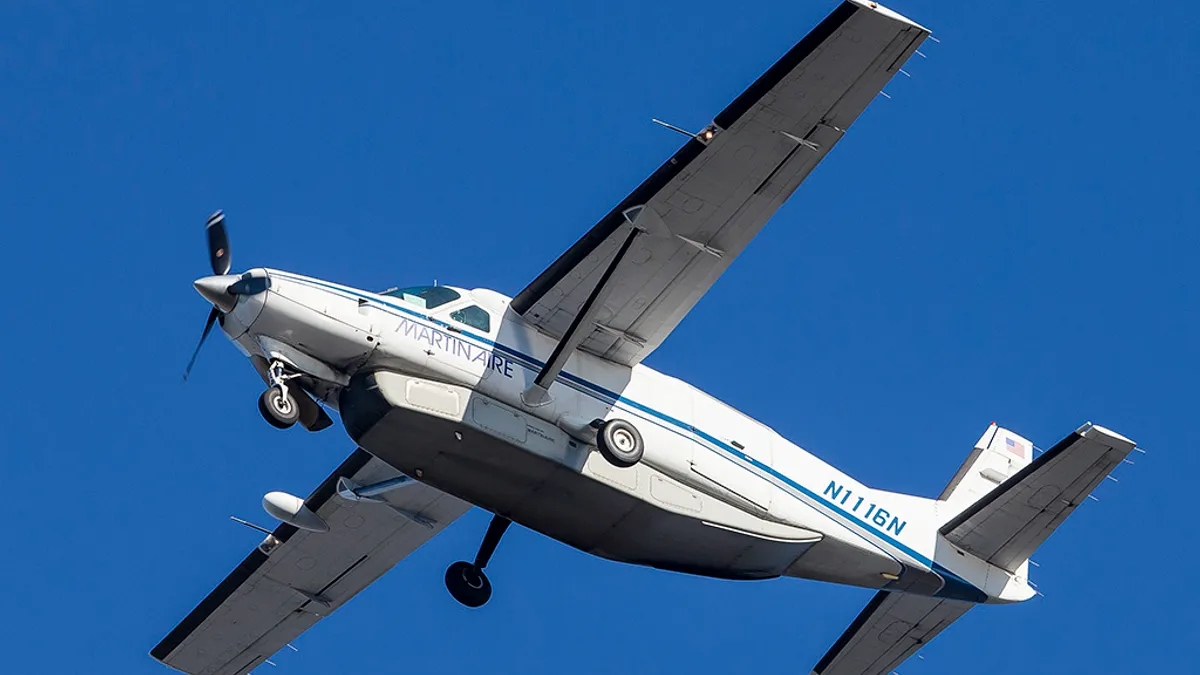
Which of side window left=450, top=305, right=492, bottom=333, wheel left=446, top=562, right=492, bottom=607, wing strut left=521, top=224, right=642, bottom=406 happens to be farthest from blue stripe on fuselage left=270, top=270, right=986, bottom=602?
wheel left=446, top=562, right=492, bottom=607

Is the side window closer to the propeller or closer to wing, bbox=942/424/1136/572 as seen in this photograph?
the propeller

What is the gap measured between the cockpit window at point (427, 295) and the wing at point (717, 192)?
111 centimetres

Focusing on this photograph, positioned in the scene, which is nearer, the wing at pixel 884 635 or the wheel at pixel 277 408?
the wheel at pixel 277 408

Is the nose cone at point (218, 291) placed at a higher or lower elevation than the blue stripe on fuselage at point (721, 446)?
lower

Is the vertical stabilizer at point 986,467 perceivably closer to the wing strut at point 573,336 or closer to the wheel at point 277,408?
the wing strut at point 573,336

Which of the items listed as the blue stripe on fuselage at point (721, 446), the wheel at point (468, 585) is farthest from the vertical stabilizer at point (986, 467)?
the wheel at point (468, 585)

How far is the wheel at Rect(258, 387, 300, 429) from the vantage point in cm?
2561

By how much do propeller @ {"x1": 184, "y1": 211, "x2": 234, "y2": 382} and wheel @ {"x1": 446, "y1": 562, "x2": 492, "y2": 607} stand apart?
5595 millimetres

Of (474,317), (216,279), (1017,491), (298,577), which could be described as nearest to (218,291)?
(216,279)

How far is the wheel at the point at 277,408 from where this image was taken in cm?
2561

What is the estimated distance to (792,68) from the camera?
82.8ft

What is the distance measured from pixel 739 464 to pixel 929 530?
3.92 meters

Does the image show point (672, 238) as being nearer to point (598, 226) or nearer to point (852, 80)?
point (598, 226)

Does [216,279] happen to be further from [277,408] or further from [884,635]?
[884,635]
